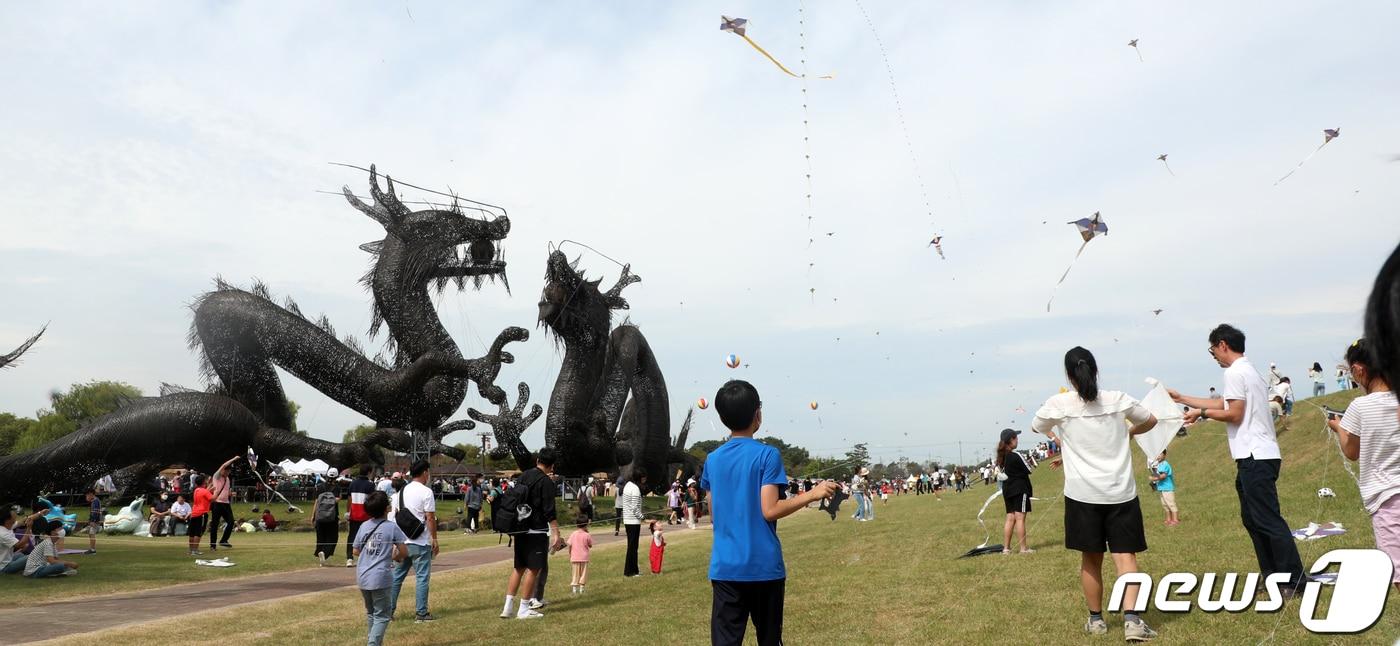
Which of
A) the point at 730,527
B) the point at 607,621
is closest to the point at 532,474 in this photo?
the point at 607,621

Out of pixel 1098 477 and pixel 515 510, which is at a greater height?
pixel 1098 477

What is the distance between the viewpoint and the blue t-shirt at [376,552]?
7.29 meters

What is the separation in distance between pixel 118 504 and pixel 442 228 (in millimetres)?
13501

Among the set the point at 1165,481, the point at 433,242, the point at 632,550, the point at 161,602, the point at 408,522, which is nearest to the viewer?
the point at 408,522

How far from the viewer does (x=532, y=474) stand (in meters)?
9.66

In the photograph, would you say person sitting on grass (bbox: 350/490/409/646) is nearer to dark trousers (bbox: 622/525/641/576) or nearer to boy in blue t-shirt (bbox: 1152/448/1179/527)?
dark trousers (bbox: 622/525/641/576)

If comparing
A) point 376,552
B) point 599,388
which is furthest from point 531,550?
point 599,388

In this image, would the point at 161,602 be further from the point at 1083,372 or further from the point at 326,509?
the point at 1083,372

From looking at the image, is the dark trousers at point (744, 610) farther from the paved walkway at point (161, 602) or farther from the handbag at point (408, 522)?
the paved walkway at point (161, 602)

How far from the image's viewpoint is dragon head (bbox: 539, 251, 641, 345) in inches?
1190

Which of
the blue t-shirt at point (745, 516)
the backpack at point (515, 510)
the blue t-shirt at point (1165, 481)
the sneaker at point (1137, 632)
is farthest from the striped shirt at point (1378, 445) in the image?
the blue t-shirt at point (1165, 481)

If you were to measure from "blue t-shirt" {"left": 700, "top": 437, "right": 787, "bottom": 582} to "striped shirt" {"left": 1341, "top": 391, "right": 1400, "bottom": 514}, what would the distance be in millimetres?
3110

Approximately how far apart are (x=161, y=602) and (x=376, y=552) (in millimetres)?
5917

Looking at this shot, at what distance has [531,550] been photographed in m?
9.46
